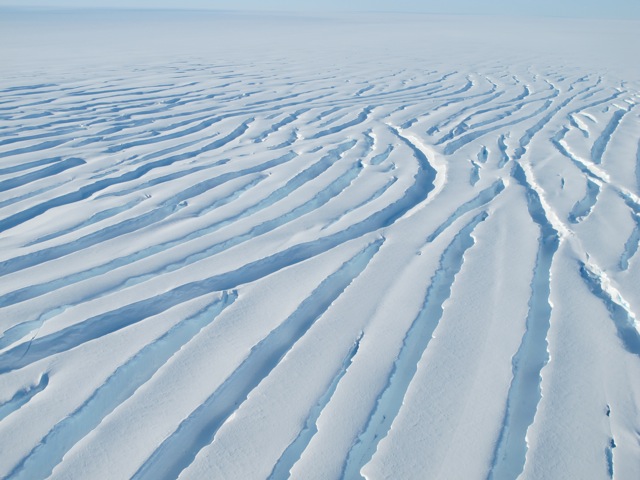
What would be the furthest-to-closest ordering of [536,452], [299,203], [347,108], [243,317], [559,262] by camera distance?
1. [347,108]
2. [299,203]
3. [559,262]
4. [243,317]
5. [536,452]

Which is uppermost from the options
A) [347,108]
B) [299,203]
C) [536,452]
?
[536,452]

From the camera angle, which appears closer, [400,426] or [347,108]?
[400,426]

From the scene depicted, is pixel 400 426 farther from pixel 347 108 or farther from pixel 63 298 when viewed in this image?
pixel 347 108

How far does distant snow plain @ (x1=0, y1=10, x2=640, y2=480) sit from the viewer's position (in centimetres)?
155

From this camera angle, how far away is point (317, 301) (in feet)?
7.20

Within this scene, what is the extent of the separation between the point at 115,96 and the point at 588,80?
5.91 m

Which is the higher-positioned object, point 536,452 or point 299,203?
point 536,452

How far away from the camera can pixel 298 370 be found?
5.92ft

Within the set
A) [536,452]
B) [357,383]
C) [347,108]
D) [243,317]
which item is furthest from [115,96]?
[536,452]

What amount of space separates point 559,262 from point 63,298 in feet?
6.29

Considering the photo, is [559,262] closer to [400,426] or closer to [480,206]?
[480,206]

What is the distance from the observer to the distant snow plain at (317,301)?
155 centimetres

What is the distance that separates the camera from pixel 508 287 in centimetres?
230

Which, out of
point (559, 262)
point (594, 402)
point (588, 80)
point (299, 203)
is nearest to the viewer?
point (594, 402)
